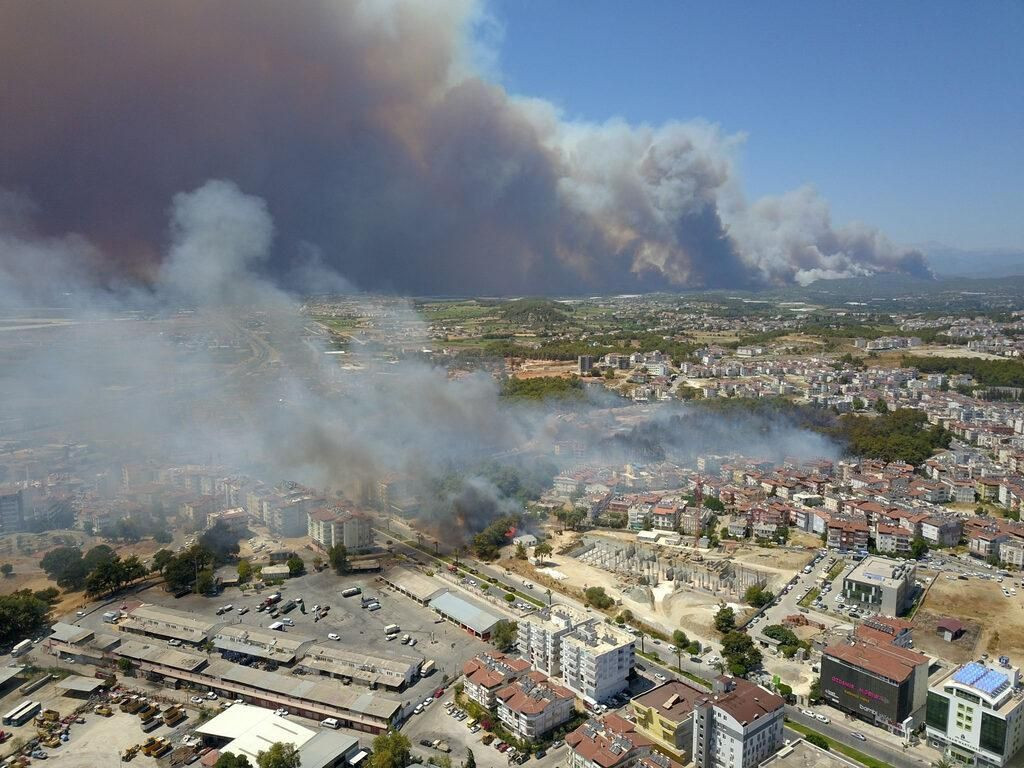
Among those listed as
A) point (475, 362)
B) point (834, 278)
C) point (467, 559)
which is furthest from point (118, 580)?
point (834, 278)

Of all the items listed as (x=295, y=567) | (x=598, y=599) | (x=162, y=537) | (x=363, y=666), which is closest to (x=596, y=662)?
(x=598, y=599)

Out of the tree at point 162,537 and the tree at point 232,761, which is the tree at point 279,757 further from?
the tree at point 162,537

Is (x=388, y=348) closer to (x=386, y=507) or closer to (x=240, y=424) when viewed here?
(x=240, y=424)

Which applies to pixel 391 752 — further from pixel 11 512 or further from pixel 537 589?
pixel 11 512

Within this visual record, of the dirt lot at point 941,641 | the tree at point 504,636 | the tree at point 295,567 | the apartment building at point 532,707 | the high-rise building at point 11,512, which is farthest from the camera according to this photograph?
the high-rise building at point 11,512

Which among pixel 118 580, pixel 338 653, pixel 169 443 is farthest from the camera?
pixel 169 443

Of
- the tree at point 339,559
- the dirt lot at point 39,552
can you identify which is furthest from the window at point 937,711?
the dirt lot at point 39,552
